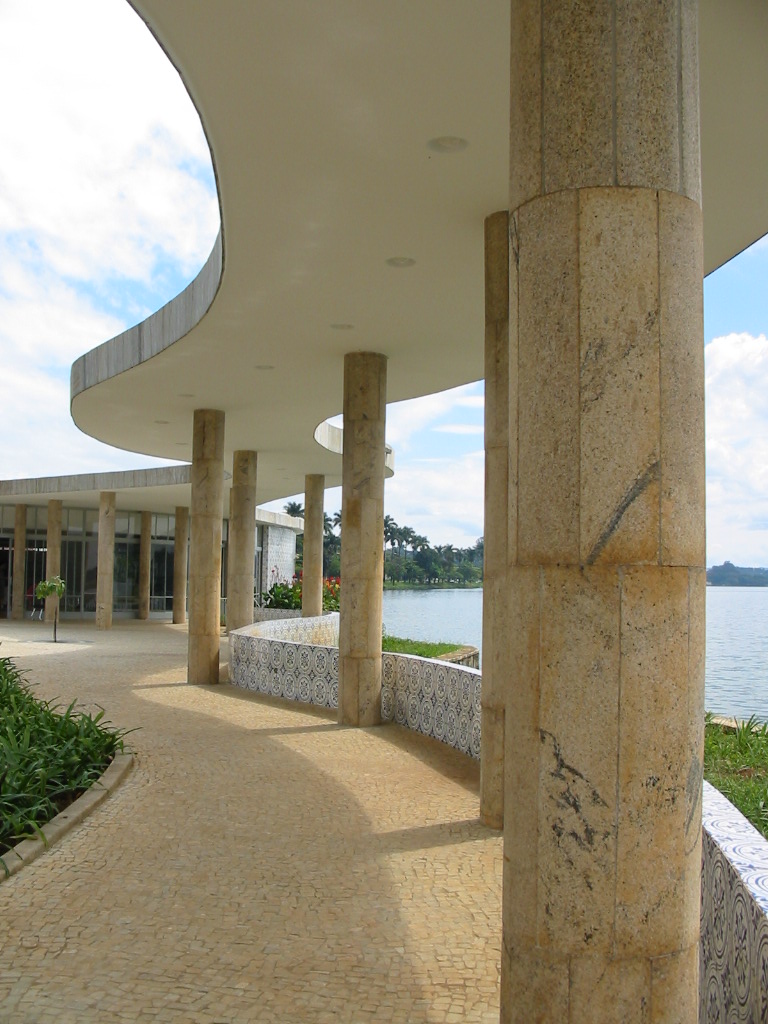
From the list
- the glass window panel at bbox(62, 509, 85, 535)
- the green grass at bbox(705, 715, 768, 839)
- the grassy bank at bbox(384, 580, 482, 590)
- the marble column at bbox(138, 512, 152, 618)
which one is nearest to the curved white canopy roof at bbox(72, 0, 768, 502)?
the green grass at bbox(705, 715, 768, 839)

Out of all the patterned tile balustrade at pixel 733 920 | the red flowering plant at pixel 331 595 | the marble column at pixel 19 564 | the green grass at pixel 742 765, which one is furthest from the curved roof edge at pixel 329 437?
the patterned tile balustrade at pixel 733 920

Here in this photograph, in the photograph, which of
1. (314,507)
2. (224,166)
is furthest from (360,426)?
(314,507)

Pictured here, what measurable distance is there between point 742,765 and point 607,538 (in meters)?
6.19

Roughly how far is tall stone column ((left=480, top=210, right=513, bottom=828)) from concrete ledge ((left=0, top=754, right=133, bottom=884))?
9.67 ft

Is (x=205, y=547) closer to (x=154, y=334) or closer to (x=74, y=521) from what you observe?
(x=154, y=334)

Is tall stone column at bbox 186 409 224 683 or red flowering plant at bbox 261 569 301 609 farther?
red flowering plant at bbox 261 569 301 609

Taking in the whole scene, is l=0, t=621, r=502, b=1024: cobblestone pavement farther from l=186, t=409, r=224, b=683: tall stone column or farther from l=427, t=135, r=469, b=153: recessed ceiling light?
l=186, t=409, r=224, b=683: tall stone column

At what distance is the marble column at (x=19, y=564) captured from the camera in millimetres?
30188

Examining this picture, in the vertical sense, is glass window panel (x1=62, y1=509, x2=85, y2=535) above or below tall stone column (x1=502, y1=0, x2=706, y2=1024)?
above

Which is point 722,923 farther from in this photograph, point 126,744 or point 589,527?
point 126,744

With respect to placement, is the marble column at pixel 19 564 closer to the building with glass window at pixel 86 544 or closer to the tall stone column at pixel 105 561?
the building with glass window at pixel 86 544

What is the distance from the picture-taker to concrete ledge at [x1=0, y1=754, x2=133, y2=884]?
5.92 meters

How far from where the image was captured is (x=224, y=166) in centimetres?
644

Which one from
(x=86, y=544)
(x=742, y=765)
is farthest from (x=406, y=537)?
(x=742, y=765)
